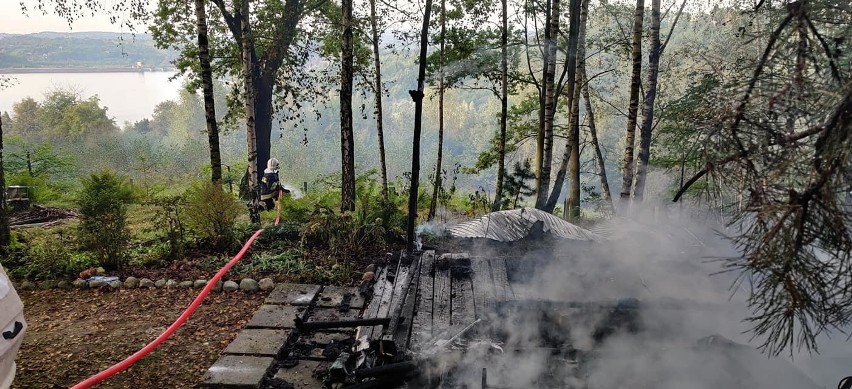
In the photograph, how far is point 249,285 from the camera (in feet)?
20.0

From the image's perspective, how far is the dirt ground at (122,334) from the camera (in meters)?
4.25

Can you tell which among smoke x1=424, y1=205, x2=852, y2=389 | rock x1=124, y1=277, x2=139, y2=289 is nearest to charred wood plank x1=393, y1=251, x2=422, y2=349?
smoke x1=424, y1=205, x2=852, y2=389

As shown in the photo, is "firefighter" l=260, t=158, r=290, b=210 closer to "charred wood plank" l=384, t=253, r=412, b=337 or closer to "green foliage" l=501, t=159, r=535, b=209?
"charred wood plank" l=384, t=253, r=412, b=337

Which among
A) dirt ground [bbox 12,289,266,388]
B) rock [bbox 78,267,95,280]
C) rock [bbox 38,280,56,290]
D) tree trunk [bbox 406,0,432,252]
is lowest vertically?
dirt ground [bbox 12,289,266,388]

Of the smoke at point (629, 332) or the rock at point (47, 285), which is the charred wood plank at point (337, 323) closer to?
the smoke at point (629, 332)

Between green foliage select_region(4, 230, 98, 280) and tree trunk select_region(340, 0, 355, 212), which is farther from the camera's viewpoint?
tree trunk select_region(340, 0, 355, 212)

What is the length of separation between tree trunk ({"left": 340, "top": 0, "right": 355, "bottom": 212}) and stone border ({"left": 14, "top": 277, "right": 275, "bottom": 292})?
146 inches

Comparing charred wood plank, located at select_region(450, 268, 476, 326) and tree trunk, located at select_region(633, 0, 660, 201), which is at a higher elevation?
tree trunk, located at select_region(633, 0, 660, 201)

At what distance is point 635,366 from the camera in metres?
3.69

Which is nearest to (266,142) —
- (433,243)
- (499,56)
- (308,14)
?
(308,14)

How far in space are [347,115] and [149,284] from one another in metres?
4.97

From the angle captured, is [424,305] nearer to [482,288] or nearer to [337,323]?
[482,288]

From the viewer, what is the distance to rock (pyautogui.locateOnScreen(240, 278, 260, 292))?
6.10 metres

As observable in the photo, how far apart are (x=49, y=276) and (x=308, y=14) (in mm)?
8949
